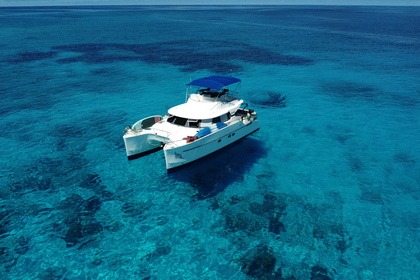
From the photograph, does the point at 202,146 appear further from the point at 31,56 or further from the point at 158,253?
the point at 31,56

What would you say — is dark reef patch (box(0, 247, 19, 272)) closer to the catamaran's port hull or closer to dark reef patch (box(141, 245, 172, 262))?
dark reef patch (box(141, 245, 172, 262))

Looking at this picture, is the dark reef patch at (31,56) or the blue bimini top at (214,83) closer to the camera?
the blue bimini top at (214,83)

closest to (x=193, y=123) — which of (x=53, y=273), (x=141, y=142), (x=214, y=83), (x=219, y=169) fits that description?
(x=219, y=169)

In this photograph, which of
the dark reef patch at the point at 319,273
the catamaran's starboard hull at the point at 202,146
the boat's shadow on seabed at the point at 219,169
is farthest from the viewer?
the boat's shadow on seabed at the point at 219,169

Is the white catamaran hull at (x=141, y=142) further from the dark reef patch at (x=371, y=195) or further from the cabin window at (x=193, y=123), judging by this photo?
the dark reef patch at (x=371, y=195)

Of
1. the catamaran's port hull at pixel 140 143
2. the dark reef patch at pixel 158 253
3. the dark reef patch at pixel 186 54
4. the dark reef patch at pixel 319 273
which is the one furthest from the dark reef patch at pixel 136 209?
the dark reef patch at pixel 186 54

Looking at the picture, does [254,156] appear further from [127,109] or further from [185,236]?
[127,109]

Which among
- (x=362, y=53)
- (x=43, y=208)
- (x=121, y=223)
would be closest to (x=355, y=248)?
(x=121, y=223)
